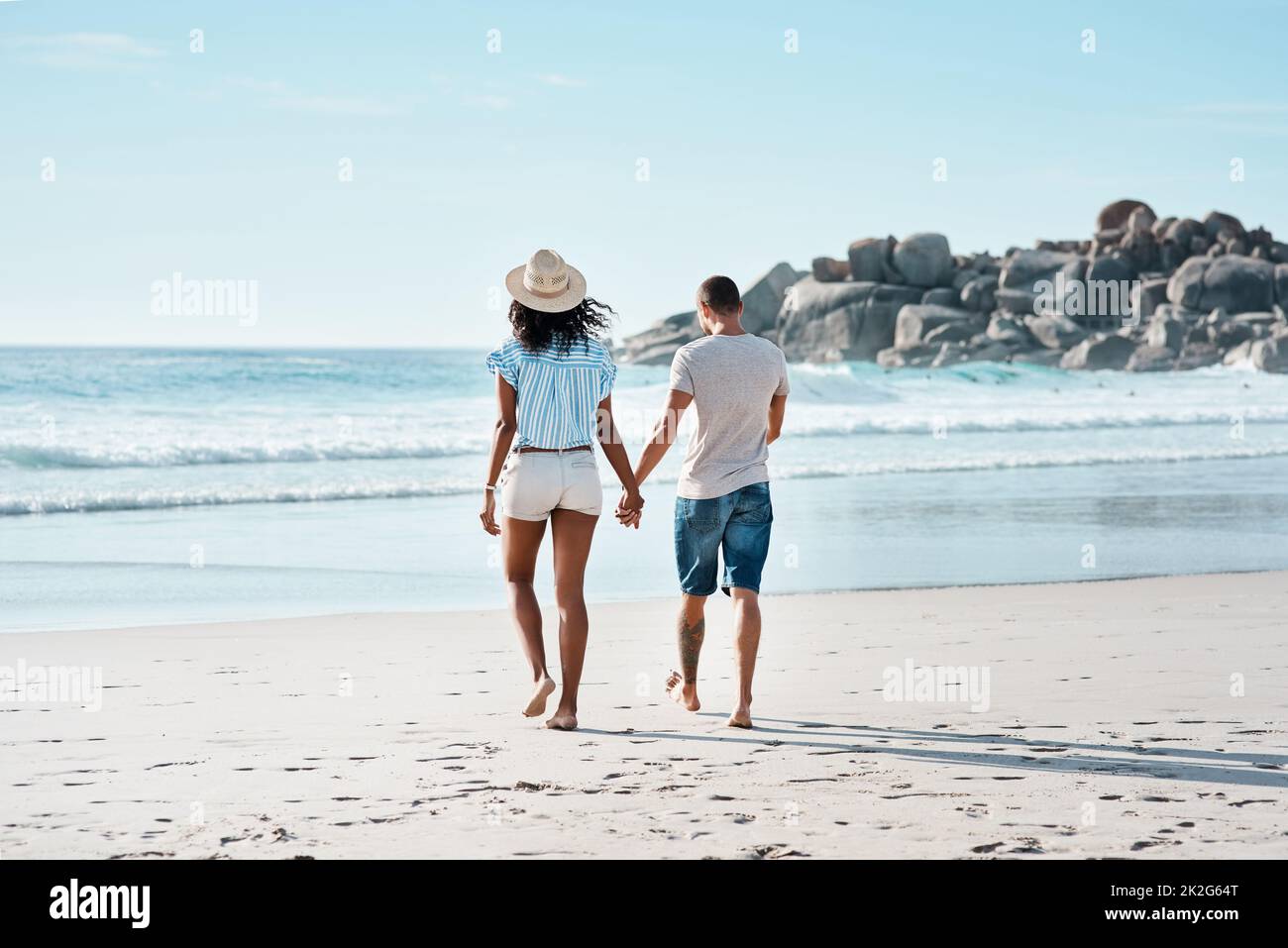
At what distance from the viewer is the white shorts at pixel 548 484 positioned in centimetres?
520

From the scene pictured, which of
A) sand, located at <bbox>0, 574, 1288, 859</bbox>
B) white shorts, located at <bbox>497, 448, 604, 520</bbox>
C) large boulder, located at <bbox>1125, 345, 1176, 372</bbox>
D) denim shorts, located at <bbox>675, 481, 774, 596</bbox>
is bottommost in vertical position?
sand, located at <bbox>0, 574, 1288, 859</bbox>

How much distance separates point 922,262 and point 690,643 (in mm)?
71396

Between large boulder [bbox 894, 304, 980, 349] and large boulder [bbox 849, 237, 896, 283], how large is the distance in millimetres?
3969

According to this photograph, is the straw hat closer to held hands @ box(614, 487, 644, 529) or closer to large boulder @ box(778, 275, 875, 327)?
held hands @ box(614, 487, 644, 529)

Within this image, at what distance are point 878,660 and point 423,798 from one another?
3165 millimetres

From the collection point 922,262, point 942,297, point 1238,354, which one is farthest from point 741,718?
point 922,262

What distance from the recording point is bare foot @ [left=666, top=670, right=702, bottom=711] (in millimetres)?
5633

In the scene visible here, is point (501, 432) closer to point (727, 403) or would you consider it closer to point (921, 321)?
point (727, 403)

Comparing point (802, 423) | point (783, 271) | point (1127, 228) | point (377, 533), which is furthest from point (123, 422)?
point (1127, 228)

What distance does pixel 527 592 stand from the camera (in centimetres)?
538

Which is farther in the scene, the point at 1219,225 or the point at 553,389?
the point at 1219,225

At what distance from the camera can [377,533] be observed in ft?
41.0

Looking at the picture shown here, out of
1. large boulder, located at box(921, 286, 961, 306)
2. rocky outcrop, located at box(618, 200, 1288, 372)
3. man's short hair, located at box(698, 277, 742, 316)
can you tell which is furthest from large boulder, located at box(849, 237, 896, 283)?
man's short hair, located at box(698, 277, 742, 316)

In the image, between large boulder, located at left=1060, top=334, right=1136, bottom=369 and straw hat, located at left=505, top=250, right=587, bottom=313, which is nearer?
straw hat, located at left=505, top=250, right=587, bottom=313
